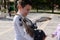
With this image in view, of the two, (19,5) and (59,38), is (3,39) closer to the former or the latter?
(59,38)

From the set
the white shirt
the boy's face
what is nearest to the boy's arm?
the white shirt

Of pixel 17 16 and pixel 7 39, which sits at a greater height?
pixel 17 16

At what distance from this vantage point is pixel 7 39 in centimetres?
1320

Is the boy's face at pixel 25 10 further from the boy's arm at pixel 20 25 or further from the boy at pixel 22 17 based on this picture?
the boy's arm at pixel 20 25

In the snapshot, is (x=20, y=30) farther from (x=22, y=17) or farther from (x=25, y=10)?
(x=25, y=10)

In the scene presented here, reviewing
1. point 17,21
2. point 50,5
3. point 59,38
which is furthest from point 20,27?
point 50,5

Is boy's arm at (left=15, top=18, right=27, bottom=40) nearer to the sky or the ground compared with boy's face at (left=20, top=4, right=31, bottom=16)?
nearer to the ground

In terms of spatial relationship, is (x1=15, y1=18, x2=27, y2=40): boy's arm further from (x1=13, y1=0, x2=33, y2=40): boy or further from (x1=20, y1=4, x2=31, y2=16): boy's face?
(x1=20, y1=4, x2=31, y2=16): boy's face

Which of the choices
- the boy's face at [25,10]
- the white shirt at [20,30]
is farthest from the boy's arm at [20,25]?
the boy's face at [25,10]

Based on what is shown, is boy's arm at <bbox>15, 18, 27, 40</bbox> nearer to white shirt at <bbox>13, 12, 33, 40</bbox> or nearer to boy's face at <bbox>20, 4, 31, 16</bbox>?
white shirt at <bbox>13, 12, 33, 40</bbox>

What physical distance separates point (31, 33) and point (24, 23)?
17cm

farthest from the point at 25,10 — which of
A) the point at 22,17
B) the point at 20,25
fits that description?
the point at 20,25

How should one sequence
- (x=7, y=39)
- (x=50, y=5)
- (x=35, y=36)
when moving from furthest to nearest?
(x=50, y=5) < (x=7, y=39) < (x=35, y=36)

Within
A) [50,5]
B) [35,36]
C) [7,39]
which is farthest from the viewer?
[50,5]
